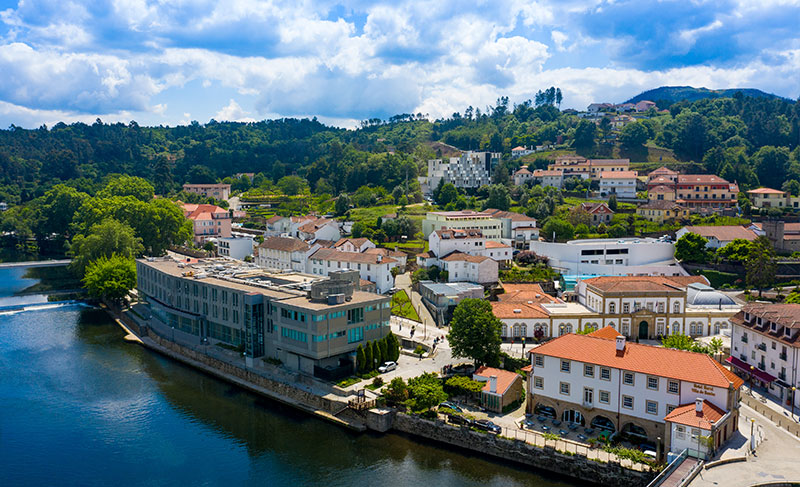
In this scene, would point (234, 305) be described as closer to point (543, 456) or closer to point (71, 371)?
point (71, 371)

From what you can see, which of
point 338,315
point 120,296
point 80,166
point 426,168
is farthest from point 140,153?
point 338,315

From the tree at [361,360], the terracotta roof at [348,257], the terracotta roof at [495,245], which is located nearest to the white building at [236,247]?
the terracotta roof at [348,257]

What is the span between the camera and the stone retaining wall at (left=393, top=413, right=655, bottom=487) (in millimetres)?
22906

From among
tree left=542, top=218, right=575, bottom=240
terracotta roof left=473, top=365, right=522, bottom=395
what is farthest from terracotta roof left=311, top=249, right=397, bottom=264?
terracotta roof left=473, top=365, right=522, bottom=395

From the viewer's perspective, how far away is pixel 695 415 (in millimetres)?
23031

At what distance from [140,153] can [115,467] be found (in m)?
132

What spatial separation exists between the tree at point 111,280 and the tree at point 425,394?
107 feet

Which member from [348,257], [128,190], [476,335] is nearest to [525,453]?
A: [476,335]

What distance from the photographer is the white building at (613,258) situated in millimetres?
50781

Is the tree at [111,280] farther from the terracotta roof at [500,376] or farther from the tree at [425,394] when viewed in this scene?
the terracotta roof at [500,376]

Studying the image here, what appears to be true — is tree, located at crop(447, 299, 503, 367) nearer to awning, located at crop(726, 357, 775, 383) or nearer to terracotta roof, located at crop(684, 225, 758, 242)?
awning, located at crop(726, 357, 775, 383)

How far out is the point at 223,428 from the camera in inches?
1151

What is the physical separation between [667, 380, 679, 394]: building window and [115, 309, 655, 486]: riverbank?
11.9 feet

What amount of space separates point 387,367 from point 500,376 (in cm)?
681
